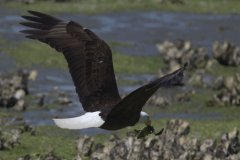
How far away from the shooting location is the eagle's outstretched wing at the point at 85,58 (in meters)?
10.5

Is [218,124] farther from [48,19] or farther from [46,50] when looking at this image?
[46,50]

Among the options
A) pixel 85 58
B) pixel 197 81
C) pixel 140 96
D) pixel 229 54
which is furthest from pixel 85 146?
pixel 229 54

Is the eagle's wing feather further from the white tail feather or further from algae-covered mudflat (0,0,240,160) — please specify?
algae-covered mudflat (0,0,240,160)

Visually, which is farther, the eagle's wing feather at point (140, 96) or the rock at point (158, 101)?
the rock at point (158, 101)

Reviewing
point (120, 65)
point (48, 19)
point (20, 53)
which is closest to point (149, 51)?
Answer: point (120, 65)

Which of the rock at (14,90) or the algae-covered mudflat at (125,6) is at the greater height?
the rock at (14,90)

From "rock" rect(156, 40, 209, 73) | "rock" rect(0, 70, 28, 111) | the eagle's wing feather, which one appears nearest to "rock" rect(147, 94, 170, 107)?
"rock" rect(0, 70, 28, 111)

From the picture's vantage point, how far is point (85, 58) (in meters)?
10.5

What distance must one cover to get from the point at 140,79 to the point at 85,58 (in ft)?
24.8

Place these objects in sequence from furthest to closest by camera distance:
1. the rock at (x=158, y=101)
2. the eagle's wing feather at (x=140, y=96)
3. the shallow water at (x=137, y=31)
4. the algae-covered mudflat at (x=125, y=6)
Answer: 1. the algae-covered mudflat at (x=125, y=6)
2. the shallow water at (x=137, y=31)
3. the rock at (x=158, y=101)
4. the eagle's wing feather at (x=140, y=96)

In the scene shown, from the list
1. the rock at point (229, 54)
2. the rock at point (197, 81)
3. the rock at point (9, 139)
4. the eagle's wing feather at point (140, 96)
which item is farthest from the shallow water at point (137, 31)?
the eagle's wing feather at point (140, 96)

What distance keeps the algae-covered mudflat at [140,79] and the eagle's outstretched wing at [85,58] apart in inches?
27.3

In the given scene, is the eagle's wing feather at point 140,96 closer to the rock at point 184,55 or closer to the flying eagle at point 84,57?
the flying eagle at point 84,57

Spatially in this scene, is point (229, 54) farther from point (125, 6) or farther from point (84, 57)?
point (84, 57)
